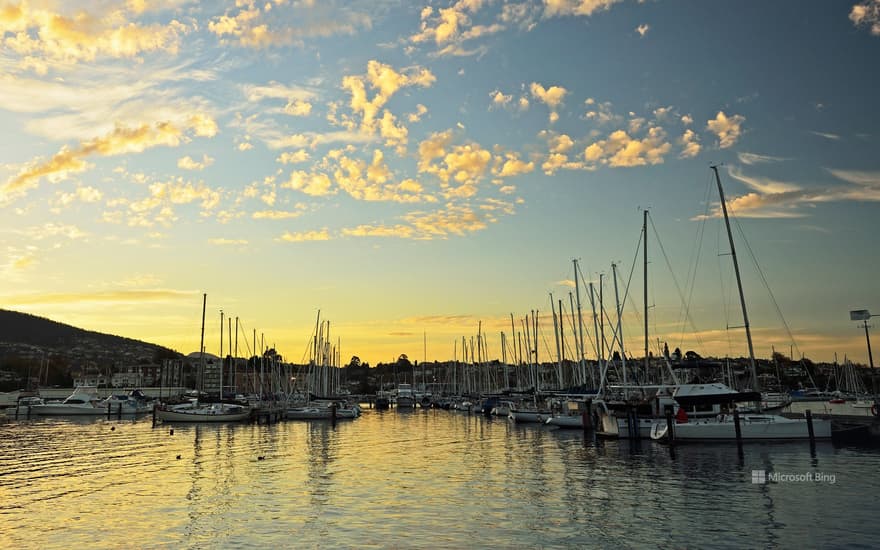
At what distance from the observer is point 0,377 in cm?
19325

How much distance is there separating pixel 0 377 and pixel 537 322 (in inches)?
7070

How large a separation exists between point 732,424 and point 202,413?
63.0 m

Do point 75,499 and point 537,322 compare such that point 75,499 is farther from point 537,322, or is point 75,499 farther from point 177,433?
point 537,322

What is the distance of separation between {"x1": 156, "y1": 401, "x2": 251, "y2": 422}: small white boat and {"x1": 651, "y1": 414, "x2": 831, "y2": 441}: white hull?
55.8 meters

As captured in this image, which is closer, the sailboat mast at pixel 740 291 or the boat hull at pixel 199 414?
the sailboat mast at pixel 740 291

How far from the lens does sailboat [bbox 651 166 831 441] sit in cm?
4447

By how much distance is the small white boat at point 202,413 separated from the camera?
7875 centimetres

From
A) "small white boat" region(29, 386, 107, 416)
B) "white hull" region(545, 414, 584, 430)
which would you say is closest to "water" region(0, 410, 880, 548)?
"white hull" region(545, 414, 584, 430)

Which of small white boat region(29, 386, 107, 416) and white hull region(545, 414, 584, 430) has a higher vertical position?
small white boat region(29, 386, 107, 416)

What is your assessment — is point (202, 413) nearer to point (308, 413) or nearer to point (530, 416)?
point (308, 413)

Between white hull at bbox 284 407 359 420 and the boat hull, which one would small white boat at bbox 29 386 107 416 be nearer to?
the boat hull

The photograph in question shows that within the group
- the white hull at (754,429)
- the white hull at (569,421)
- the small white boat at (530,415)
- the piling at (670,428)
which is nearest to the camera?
the piling at (670,428)

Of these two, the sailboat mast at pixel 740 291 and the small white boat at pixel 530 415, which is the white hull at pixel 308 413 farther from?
the sailboat mast at pixel 740 291

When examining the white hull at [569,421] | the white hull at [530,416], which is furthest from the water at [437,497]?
the white hull at [530,416]
